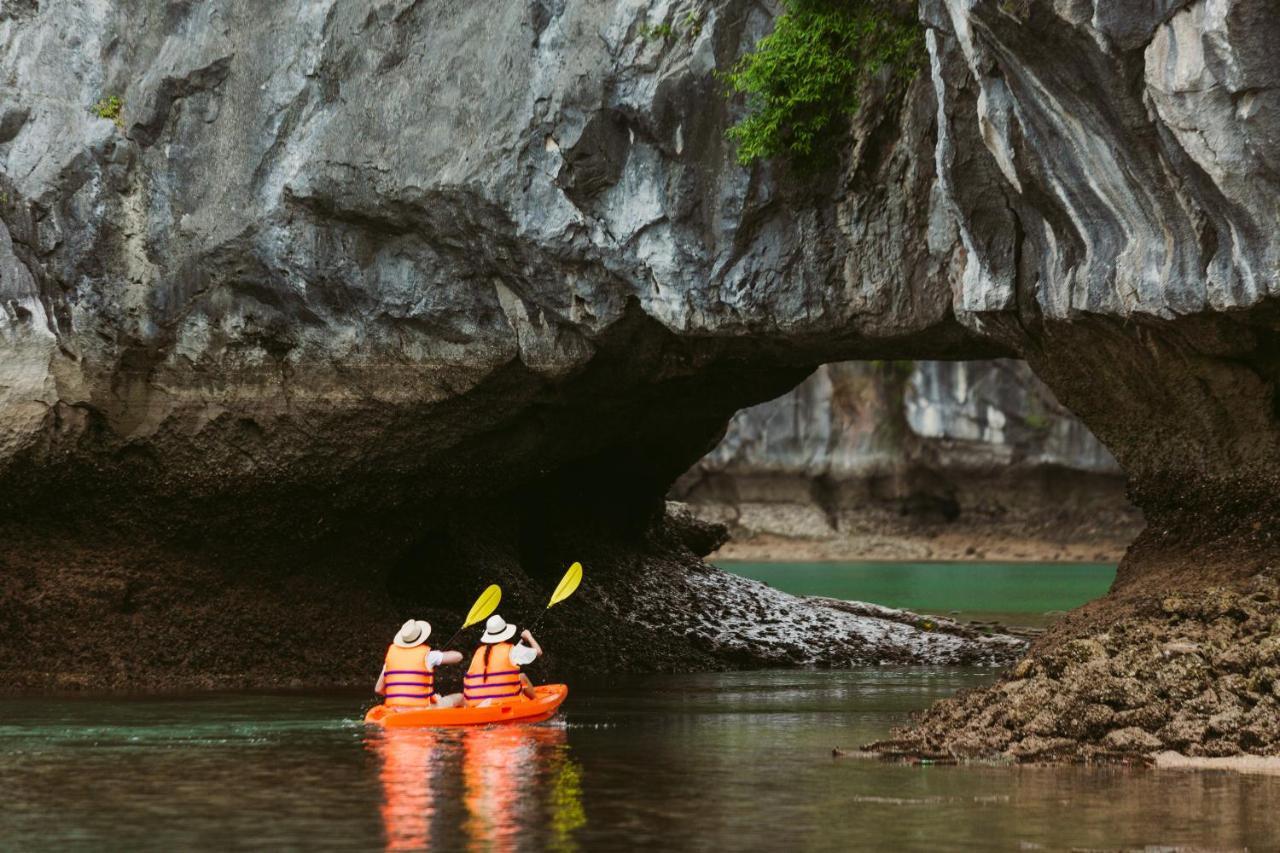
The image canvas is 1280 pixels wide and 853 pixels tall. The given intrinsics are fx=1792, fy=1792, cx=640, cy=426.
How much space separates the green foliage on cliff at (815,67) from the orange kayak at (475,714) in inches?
203

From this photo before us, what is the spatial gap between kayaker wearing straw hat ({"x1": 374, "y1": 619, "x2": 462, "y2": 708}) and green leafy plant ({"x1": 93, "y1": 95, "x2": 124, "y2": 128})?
20.8 feet

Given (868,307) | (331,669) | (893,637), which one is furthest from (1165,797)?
(893,637)

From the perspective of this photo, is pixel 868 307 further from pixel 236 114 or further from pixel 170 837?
pixel 170 837

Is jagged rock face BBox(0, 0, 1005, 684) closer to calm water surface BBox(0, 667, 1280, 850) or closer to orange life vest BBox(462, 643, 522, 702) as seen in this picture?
calm water surface BBox(0, 667, 1280, 850)

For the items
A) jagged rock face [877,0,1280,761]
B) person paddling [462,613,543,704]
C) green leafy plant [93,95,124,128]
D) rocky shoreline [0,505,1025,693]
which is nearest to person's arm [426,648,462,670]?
person paddling [462,613,543,704]

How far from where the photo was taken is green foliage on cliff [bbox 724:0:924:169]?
15484 millimetres

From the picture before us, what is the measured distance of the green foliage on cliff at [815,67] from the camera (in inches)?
610

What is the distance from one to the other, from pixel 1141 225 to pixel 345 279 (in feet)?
25.3

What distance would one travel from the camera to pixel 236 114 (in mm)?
17484

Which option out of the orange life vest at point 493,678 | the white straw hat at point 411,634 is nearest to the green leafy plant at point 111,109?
the white straw hat at point 411,634

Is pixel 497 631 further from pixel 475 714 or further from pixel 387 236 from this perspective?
pixel 387 236

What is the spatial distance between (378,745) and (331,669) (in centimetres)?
586

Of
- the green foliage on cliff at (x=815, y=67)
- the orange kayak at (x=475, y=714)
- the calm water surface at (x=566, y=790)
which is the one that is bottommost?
the calm water surface at (x=566, y=790)

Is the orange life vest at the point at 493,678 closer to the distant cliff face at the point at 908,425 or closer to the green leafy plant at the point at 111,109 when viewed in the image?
the green leafy plant at the point at 111,109
